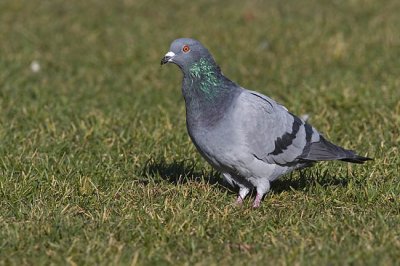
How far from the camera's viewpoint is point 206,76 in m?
5.32

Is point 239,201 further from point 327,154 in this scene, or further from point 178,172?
point 178,172

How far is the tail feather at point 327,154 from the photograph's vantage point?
5.38 m

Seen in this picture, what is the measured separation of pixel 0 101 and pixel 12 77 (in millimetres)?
1062

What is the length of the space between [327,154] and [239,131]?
72 cm

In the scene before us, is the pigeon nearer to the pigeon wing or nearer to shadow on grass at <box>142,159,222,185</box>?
the pigeon wing

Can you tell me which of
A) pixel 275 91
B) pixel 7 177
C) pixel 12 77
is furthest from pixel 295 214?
pixel 12 77

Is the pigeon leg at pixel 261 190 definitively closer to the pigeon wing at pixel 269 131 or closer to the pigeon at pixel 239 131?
the pigeon at pixel 239 131

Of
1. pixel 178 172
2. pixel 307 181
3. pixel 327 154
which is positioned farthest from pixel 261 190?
pixel 178 172

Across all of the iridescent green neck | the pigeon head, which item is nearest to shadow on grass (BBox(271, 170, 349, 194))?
the iridescent green neck

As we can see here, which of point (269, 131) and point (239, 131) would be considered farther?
point (269, 131)

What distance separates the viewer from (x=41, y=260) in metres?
4.34

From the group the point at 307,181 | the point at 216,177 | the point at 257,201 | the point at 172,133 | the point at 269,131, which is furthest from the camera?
the point at 172,133

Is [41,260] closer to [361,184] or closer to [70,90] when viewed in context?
[361,184]

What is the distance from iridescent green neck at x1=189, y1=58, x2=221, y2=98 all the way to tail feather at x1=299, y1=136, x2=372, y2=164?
0.77 metres
